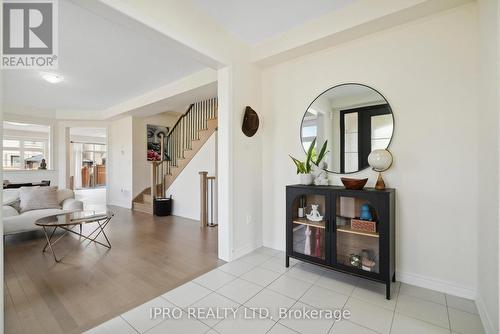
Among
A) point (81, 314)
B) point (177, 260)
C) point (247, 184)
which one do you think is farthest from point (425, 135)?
point (81, 314)

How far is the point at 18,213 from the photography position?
3.49 meters

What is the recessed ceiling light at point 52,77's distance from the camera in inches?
141

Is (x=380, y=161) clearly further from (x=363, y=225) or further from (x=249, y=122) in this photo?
(x=249, y=122)

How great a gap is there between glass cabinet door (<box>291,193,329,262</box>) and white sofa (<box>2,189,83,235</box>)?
3.71 m

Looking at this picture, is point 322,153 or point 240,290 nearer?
point 240,290

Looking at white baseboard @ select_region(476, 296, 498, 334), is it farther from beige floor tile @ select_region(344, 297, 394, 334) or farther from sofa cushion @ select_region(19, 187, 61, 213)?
sofa cushion @ select_region(19, 187, 61, 213)

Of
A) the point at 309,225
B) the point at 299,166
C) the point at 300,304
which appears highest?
the point at 299,166

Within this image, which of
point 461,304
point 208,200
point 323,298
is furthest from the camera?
point 208,200

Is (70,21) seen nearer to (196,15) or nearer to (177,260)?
(196,15)

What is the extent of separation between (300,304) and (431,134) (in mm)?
1872

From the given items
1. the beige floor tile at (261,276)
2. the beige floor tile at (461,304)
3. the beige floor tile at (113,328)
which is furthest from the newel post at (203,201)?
the beige floor tile at (461,304)

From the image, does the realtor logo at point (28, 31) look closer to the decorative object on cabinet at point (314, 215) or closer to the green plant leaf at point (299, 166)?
the green plant leaf at point (299, 166)

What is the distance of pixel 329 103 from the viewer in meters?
2.52

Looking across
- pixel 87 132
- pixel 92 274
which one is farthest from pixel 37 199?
pixel 87 132
